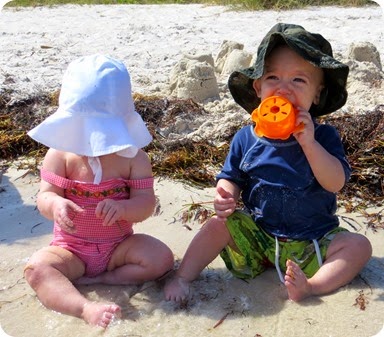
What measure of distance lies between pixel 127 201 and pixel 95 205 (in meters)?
0.15

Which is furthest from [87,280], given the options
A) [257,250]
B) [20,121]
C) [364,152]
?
[20,121]

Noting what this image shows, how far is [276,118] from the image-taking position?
7.98 ft

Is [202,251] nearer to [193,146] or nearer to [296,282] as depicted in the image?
[296,282]

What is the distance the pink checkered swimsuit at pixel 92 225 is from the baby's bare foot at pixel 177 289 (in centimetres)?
26

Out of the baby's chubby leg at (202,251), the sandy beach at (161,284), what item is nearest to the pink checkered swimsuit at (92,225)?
the sandy beach at (161,284)

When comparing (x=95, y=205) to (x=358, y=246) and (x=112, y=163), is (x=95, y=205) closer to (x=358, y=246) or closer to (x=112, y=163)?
(x=112, y=163)

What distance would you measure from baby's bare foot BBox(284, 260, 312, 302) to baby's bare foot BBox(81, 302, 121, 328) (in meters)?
0.58

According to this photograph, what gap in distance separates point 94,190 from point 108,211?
8.2 inches

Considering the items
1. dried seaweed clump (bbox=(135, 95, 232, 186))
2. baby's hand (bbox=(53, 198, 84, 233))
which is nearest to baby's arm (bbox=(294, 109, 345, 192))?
baby's hand (bbox=(53, 198, 84, 233))

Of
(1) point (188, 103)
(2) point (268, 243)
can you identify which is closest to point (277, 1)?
(1) point (188, 103)

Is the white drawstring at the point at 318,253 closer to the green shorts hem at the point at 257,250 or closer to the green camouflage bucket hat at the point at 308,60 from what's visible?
the green shorts hem at the point at 257,250

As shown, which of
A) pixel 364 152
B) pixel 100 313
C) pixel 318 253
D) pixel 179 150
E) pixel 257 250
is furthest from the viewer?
pixel 179 150

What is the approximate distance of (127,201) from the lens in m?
2.45

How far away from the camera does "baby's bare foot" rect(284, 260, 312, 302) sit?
2.31 m
